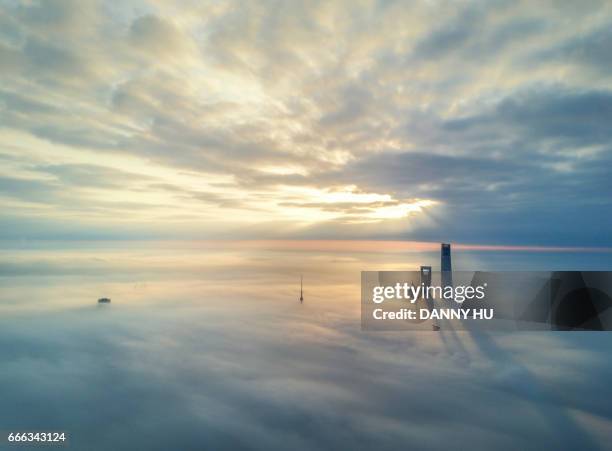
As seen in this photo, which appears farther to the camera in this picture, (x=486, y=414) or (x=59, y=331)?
(x=59, y=331)

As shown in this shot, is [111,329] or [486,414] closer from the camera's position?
[486,414]

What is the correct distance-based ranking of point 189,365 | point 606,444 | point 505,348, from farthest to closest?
point 505,348
point 189,365
point 606,444

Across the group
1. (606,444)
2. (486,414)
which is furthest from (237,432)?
(606,444)

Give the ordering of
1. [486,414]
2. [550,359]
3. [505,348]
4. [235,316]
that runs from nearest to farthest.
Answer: [486,414] → [550,359] → [505,348] → [235,316]

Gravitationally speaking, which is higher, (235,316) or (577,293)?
(577,293)

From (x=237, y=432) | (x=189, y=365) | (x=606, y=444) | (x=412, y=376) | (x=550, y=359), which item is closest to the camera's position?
(x=606, y=444)

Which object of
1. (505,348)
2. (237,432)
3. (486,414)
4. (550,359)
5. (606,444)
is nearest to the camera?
(606,444)

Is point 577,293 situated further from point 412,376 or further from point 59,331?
point 59,331

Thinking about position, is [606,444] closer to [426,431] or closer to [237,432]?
[426,431]

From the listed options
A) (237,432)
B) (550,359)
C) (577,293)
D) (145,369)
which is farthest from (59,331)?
(577,293)
